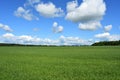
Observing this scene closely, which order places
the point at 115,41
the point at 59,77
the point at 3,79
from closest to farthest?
1. the point at 3,79
2. the point at 59,77
3. the point at 115,41

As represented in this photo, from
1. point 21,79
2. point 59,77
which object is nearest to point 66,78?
point 59,77

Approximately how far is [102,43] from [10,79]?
505ft

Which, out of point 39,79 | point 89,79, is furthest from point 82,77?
point 39,79

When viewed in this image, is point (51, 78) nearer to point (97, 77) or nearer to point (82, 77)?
point (82, 77)

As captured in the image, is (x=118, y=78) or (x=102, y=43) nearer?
(x=118, y=78)

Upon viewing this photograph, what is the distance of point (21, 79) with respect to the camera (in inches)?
500

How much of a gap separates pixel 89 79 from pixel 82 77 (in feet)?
2.16

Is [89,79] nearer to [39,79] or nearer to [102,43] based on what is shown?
[39,79]

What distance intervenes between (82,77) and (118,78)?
202 centimetres

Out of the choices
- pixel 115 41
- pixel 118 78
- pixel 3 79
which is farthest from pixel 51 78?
pixel 115 41

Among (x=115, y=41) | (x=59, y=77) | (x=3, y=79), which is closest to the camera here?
(x=3, y=79)

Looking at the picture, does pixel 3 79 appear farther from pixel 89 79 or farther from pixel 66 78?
pixel 89 79

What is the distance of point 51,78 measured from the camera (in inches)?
518

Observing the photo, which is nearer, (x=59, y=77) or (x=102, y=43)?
(x=59, y=77)
